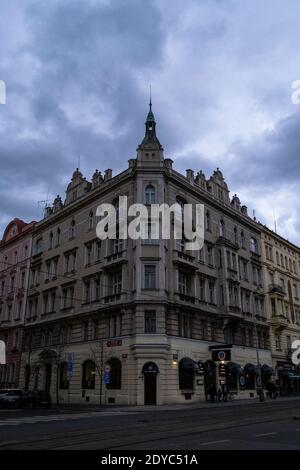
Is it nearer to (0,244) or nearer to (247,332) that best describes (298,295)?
(247,332)

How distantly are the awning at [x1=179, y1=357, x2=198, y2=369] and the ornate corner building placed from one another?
112mm

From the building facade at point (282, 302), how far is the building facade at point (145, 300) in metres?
1.68

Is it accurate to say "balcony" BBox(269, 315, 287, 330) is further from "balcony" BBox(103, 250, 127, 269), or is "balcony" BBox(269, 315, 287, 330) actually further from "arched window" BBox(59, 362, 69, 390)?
"arched window" BBox(59, 362, 69, 390)

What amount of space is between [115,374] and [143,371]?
341 centimetres

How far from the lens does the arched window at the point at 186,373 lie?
3824cm

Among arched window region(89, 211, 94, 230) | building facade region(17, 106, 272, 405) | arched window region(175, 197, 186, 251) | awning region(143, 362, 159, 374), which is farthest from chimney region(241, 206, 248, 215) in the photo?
awning region(143, 362, 159, 374)

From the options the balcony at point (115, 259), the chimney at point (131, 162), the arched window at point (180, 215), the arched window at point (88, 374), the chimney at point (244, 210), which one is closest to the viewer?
the balcony at point (115, 259)

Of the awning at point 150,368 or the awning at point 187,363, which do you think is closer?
the awning at point 150,368

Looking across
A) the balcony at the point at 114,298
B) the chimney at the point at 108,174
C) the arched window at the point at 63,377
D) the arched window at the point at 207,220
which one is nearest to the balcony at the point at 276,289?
the arched window at the point at 207,220

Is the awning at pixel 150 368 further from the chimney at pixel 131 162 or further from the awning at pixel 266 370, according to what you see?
the awning at pixel 266 370

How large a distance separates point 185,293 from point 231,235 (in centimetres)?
1234

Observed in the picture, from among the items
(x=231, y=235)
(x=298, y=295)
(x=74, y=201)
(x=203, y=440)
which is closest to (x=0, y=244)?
(x=74, y=201)

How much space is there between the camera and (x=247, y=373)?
1880 inches

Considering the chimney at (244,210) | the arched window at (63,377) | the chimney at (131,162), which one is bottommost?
the arched window at (63,377)
